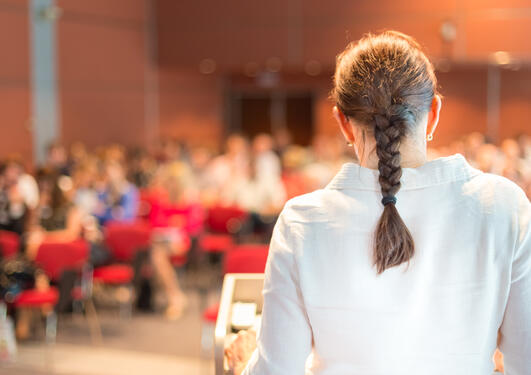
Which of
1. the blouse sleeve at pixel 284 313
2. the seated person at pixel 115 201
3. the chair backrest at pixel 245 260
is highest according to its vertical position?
the blouse sleeve at pixel 284 313

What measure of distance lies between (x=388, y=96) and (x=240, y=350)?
801 mm

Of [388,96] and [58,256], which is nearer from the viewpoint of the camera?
[388,96]

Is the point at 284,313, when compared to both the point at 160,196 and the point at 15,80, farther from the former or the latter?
the point at 15,80

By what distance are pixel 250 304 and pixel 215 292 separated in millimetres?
6087

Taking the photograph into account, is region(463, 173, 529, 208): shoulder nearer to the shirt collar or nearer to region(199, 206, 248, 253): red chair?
the shirt collar

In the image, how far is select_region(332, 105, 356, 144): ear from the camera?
4.72ft

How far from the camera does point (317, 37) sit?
44.1 feet

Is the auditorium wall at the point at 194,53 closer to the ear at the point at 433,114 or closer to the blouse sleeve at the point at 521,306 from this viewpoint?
the ear at the point at 433,114

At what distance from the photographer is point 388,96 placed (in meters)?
1.36

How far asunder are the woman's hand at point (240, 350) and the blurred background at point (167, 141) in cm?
267

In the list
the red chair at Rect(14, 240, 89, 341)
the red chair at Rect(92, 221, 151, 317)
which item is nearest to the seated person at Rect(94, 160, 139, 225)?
the red chair at Rect(92, 221, 151, 317)

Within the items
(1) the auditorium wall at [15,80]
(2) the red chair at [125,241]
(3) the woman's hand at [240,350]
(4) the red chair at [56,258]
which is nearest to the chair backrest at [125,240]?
(2) the red chair at [125,241]

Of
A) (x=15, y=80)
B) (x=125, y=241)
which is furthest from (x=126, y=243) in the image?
(x=15, y=80)

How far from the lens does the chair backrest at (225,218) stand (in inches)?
331
